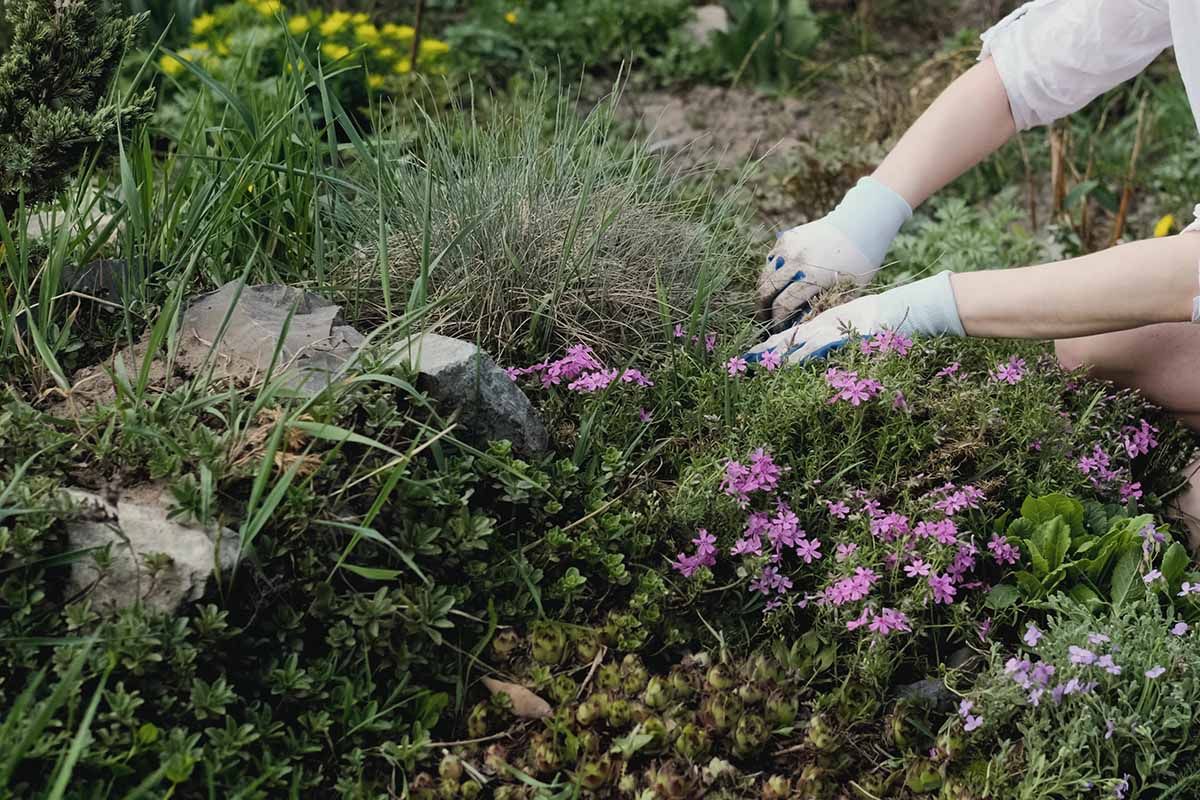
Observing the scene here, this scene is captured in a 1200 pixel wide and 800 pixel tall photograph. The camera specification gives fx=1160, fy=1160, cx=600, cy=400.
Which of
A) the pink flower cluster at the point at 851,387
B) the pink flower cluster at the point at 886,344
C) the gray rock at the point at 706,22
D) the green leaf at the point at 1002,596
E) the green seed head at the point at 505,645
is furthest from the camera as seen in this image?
the gray rock at the point at 706,22

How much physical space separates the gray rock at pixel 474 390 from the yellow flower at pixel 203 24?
8.24 feet

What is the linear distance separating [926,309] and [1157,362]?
0.51 m

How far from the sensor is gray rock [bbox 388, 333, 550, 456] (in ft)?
6.27

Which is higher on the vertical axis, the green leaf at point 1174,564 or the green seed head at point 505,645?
the green leaf at point 1174,564

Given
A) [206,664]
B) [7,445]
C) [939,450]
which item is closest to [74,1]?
[7,445]

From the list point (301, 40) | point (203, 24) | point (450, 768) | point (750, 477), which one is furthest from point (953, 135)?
point (203, 24)

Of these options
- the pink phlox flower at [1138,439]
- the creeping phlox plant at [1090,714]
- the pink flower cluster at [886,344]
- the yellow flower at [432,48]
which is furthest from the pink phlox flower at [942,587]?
the yellow flower at [432,48]

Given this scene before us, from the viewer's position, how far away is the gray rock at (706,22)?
15.4ft

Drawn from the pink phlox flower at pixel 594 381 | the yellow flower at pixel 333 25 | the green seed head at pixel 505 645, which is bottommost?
the green seed head at pixel 505 645

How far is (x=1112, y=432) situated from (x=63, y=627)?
75.8 inches

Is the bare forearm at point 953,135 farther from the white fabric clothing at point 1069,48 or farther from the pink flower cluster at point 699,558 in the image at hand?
the pink flower cluster at point 699,558

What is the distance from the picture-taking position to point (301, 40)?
12.9 ft

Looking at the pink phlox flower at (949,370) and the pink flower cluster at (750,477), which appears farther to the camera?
the pink phlox flower at (949,370)

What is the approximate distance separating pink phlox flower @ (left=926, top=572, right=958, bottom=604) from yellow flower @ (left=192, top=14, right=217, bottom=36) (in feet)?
10.6
